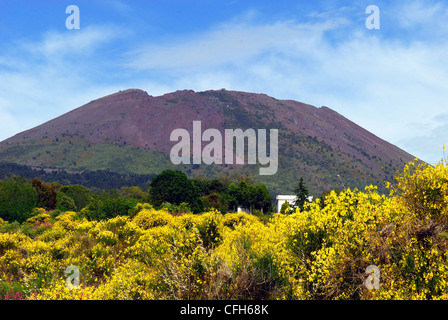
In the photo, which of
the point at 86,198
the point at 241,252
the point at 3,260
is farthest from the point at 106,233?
the point at 86,198

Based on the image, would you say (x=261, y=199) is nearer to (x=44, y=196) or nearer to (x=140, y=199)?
(x=140, y=199)

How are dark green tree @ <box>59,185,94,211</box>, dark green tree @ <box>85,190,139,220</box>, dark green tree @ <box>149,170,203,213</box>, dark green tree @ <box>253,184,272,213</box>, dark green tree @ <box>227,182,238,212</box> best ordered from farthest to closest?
dark green tree @ <box>253,184,272,213</box> → dark green tree @ <box>227,182,238,212</box> → dark green tree @ <box>59,185,94,211</box> → dark green tree @ <box>149,170,203,213</box> → dark green tree @ <box>85,190,139,220</box>

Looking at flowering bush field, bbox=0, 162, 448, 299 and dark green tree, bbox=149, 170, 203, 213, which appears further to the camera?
dark green tree, bbox=149, 170, 203, 213

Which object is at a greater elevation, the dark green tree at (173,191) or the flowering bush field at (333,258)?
the dark green tree at (173,191)

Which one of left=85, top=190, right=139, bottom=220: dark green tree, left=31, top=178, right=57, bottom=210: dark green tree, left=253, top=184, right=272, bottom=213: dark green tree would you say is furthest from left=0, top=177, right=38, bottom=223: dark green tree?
left=253, top=184, right=272, bottom=213: dark green tree

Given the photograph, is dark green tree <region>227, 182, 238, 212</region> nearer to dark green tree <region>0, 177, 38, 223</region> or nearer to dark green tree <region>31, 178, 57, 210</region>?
dark green tree <region>31, 178, 57, 210</region>

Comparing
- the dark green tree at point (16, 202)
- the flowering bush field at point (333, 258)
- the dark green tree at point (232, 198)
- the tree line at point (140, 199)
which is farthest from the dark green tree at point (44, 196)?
the flowering bush field at point (333, 258)

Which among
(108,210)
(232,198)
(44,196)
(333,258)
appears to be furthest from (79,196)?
(333,258)

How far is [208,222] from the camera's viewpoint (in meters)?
17.5

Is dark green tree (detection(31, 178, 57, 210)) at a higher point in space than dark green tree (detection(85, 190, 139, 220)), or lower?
higher

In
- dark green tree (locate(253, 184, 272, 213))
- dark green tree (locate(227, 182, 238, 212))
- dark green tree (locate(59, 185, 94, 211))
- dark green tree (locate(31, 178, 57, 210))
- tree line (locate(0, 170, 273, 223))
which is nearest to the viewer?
tree line (locate(0, 170, 273, 223))

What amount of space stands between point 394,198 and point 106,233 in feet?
53.9

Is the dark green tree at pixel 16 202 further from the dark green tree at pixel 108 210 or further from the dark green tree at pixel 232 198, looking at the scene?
the dark green tree at pixel 232 198

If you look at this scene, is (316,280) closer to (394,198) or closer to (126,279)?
(394,198)
